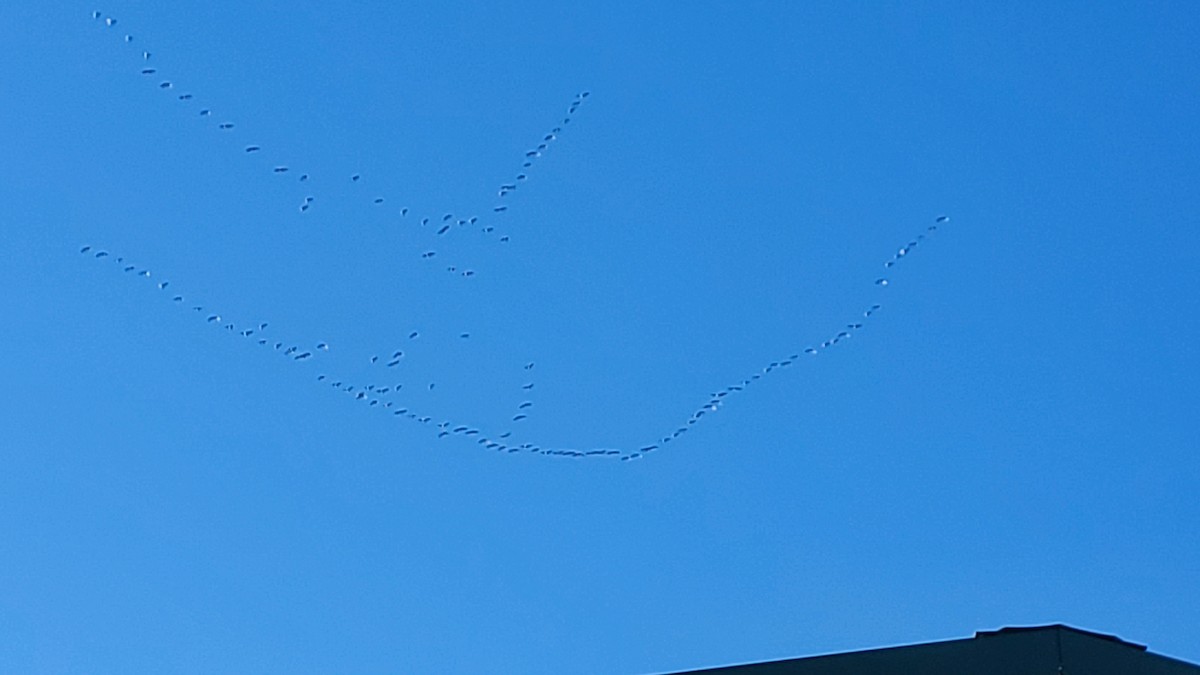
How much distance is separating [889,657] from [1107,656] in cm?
223

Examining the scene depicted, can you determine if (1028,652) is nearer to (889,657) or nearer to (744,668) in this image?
(889,657)

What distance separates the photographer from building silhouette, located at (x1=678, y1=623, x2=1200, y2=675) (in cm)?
1958

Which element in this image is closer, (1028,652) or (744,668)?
(1028,652)

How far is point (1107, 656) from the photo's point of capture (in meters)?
19.6

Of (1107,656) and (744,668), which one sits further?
(744,668)

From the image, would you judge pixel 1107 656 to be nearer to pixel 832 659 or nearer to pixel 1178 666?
pixel 1178 666

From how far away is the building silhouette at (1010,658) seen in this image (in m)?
19.6

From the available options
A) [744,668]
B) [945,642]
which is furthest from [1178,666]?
[744,668]

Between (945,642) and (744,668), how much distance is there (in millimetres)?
2266

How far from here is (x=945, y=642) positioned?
66.2 feet

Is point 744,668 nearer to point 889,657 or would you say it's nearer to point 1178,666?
point 889,657

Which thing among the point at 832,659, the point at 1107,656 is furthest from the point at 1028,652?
the point at 832,659

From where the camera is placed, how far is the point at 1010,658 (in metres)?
19.8

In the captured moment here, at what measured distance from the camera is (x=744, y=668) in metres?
21.2
